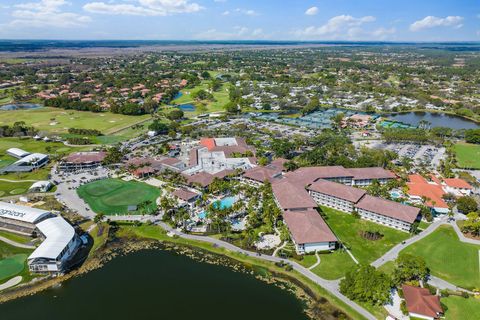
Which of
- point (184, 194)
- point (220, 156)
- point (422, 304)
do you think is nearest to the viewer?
point (422, 304)

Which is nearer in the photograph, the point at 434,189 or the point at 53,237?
the point at 53,237

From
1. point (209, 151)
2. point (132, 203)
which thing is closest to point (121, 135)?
point (209, 151)

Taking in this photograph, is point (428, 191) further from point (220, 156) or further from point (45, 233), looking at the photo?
point (45, 233)

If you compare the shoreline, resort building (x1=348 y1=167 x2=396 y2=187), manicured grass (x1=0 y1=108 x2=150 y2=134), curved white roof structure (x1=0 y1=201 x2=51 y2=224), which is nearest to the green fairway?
curved white roof structure (x1=0 y1=201 x2=51 y2=224)

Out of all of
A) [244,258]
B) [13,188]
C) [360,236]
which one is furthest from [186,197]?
[13,188]

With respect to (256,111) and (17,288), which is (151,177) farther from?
(256,111)

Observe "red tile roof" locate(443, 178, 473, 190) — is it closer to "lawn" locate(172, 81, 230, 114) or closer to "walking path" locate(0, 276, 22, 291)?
"walking path" locate(0, 276, 22, 291)
